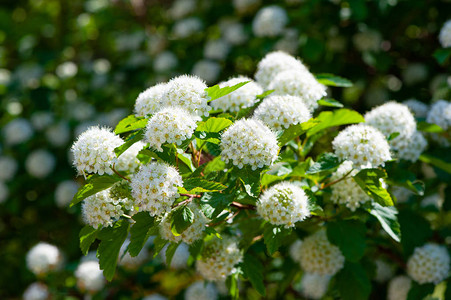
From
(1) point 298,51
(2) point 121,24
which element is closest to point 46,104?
(2) point 121,24

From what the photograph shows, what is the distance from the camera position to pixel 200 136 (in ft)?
5.33

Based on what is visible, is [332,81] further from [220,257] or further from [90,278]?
[90,278]

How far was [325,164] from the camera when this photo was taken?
6.08ft

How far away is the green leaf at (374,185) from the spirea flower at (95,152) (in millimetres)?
969

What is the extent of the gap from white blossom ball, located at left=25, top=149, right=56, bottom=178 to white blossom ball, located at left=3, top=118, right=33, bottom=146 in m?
0.18

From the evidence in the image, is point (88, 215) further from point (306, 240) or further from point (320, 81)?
point (320, 81)

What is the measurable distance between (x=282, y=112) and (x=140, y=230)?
2.34ft

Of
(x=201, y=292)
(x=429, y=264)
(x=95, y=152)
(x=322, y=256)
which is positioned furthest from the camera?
(x=201, y=292)

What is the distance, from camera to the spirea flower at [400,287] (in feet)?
8.73

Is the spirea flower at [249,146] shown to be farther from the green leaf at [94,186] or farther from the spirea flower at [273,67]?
the spirea flower at [273,67]

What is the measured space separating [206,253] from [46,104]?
2703 mm

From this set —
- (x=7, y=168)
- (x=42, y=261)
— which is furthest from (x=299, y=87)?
(x=7, y=168)

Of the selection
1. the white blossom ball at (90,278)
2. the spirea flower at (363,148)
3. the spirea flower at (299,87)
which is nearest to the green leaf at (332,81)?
the spirea flower at (299,87)

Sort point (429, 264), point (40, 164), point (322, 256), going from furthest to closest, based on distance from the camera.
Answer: point (40, 164) → point (429, 264) → point (322, 256)
